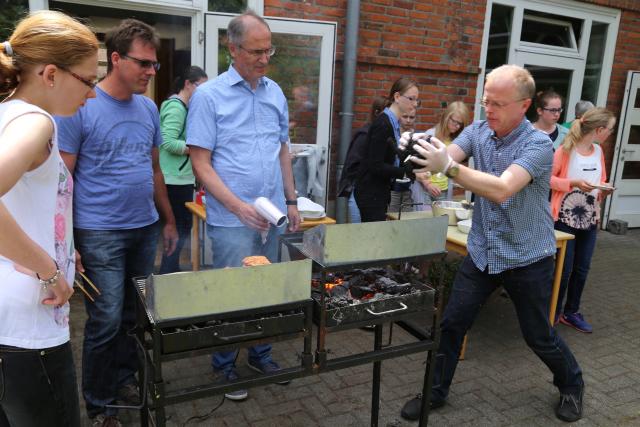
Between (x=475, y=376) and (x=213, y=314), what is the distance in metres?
2.27

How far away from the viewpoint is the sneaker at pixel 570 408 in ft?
→ 9.67

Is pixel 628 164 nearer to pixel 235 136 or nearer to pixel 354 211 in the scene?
pixel 354 211

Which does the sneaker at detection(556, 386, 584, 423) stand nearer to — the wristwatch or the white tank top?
the wristwatch

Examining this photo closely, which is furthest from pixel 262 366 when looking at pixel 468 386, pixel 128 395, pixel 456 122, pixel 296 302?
pixel 456 122

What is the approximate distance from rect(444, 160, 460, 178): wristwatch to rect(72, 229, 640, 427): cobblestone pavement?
1.49 meters

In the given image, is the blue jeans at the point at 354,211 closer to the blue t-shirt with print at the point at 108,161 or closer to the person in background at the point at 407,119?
the person in background at the point at 407,119

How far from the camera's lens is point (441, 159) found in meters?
2.16

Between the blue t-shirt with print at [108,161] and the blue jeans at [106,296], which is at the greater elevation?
the blue t-shirt with print at [108,161]

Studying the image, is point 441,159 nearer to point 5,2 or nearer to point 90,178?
point 90,178

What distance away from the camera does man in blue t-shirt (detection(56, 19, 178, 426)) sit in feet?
7.83

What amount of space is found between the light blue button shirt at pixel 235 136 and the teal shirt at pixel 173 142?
1.61m

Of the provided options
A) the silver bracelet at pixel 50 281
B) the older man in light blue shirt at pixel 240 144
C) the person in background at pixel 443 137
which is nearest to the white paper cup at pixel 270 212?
the older man in light blue shirt at pixel 240 144

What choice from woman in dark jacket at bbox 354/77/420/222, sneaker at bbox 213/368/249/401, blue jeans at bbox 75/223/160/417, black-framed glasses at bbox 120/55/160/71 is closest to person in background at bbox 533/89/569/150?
woman in dark jacket at bbox 354/77/420/222

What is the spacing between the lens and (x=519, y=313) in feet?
9.22
